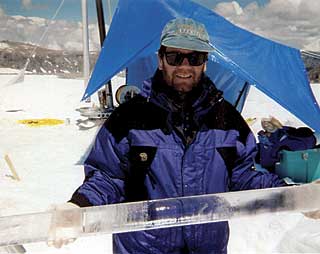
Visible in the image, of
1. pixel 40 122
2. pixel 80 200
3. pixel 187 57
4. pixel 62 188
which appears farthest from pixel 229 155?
pixel 40 122

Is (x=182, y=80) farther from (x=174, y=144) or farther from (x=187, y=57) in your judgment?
(x=174, y=144)

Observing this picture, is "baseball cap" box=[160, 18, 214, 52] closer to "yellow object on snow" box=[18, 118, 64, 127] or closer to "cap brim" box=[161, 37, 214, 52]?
"cap brim" box=[161, 37, 214, 52]

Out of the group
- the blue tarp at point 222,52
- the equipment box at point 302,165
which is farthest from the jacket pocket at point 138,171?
the equipment box at point 302,165

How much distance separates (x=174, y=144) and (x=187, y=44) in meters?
0.26

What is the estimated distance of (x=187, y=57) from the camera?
3.25 feet

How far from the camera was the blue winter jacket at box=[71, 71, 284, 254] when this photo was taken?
3.16 ft

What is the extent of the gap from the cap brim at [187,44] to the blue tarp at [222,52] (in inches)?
76.2

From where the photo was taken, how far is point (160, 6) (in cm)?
343

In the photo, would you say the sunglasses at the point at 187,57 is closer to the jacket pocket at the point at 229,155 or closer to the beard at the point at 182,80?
the beard at the point at 182,80

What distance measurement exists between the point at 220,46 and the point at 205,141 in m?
2.30

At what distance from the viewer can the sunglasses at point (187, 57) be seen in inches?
38.9

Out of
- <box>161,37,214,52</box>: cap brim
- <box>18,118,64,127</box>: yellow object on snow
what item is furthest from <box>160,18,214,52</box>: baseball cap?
<box>18,118,64,127</box>: yellow object on snow

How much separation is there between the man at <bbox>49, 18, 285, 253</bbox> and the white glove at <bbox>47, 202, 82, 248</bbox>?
0.16 meters

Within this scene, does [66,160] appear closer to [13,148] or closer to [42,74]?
[13,148]
